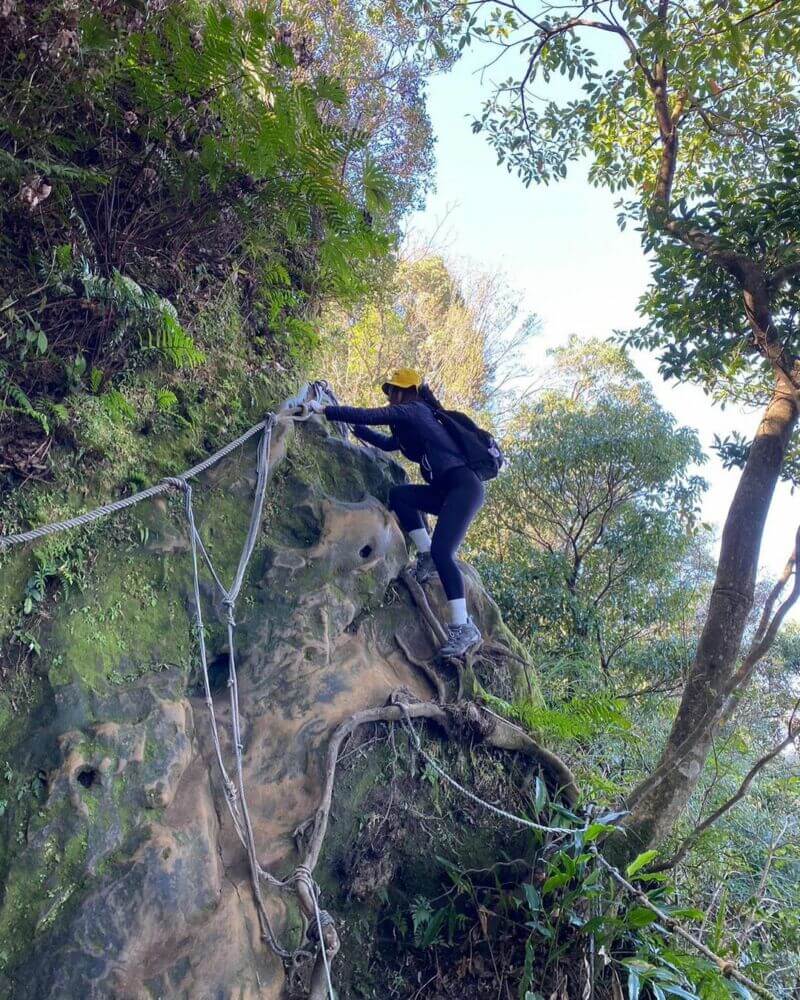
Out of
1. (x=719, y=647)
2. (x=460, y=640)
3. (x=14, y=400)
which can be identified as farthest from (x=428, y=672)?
(x=14, y=400)

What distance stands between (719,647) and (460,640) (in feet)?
6.37

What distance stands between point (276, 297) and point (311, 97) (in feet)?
5.13

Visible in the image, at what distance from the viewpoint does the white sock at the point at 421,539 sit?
557 centimetres

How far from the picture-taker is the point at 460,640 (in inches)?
205

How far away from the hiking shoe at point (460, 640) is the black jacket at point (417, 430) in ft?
4.01

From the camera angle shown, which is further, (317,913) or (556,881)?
(556,881)

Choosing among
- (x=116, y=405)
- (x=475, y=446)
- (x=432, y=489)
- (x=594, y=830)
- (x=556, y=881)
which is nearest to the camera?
(x=116, y=405)

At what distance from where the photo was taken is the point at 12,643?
346 cm

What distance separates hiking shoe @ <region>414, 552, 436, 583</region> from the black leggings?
15 centimetres

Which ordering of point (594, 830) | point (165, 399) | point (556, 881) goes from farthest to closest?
point (594, 830), point (556, 881), point (165, 399)

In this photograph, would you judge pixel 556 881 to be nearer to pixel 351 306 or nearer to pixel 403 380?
pixel 403 380

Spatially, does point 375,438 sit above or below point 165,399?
above

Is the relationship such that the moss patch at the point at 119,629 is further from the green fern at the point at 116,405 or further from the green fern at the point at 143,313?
the green fern at the point at 143,313

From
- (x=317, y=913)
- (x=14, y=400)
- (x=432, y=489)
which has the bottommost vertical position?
(x=317, y=913)
